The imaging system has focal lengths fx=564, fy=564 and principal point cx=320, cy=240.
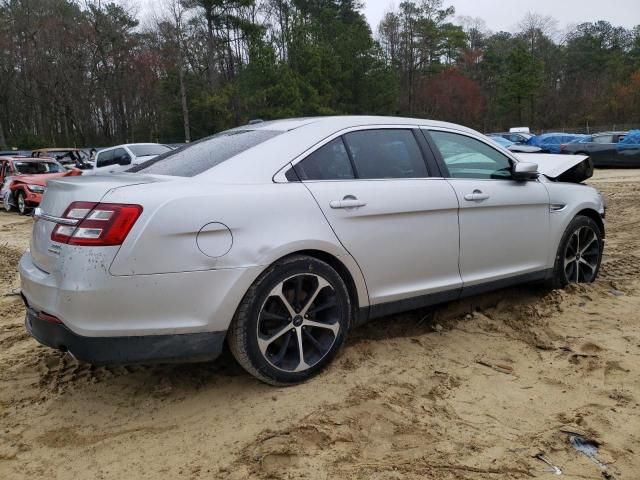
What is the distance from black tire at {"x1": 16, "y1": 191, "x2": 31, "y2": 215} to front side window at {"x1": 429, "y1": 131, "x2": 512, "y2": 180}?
12.9 meters

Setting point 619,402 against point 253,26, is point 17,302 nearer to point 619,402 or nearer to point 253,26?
point 619,402

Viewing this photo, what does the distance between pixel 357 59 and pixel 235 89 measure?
36.5 ft

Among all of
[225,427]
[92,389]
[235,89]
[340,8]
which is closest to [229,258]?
[225,427]

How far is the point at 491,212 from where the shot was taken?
13.1 ft

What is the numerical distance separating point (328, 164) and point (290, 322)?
0.96 meters

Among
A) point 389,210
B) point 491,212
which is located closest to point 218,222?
point 389,210

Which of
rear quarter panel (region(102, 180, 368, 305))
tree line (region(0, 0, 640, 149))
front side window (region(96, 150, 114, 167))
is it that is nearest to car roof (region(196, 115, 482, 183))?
rear quarter panel (region(102, 180, 368, 305))

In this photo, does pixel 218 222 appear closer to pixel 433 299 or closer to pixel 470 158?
pixel 433 299

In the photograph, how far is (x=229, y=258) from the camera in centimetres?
280

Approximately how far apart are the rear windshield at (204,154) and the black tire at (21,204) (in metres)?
12.0

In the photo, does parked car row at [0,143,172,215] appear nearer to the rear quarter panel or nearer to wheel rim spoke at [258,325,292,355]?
the rear quarter panel

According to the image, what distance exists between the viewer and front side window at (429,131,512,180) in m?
3.97

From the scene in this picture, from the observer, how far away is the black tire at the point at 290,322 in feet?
9.58

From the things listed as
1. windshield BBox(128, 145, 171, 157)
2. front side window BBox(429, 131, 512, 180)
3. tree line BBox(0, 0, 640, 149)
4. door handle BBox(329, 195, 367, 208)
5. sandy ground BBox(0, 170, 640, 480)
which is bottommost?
sandy ground BBox(0, 170, 640, 480)
